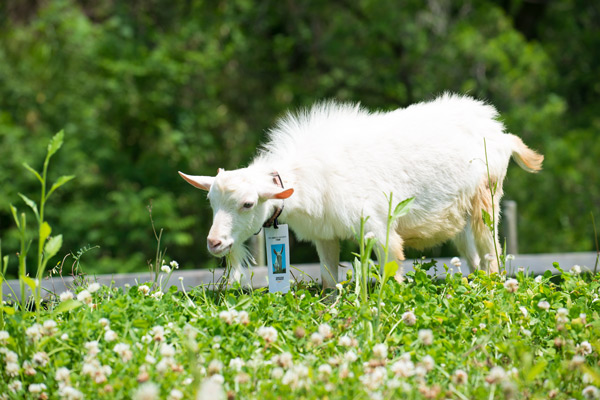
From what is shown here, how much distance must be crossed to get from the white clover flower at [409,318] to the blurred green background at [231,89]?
26.9ft

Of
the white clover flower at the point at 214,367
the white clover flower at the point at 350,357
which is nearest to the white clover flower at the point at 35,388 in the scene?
the white clover flower at the point at 214,367

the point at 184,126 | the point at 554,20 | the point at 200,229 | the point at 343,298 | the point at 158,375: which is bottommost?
the point at 158,375

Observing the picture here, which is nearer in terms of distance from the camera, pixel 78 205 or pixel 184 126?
pixel 78 205

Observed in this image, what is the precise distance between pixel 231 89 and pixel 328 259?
29.1 ft

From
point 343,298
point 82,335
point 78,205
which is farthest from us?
point 78,205

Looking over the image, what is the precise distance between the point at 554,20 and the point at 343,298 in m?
11.0

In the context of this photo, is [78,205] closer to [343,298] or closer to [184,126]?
[184,126]

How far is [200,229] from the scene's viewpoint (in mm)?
12414

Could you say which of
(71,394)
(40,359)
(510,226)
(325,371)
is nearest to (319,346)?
(325,371)

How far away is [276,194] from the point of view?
374 cm

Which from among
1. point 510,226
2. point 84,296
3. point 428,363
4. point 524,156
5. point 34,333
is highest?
point 524,156

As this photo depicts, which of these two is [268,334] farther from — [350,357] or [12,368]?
[12,368]

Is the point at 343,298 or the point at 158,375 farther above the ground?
the point at 343,298

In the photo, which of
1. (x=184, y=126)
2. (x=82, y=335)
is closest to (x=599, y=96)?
(x=184, y=126)
